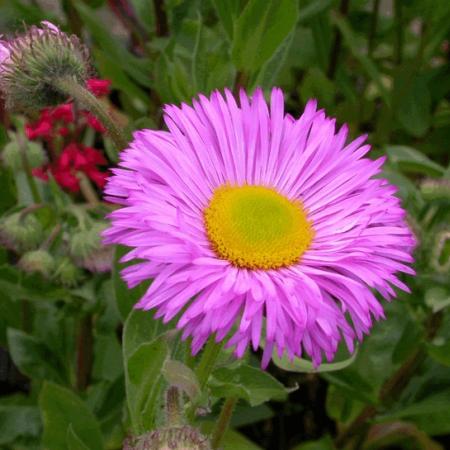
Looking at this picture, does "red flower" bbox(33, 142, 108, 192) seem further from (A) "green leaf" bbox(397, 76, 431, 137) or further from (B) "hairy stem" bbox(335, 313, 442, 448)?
(A) "green leaf" bbox(397, 76, 431, 137)

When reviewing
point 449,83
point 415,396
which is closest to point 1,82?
point 415,396

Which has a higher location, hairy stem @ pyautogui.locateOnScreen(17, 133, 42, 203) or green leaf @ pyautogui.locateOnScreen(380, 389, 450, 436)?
hairy stem @ pyautogui.locateOnScreen(17, 133, 42, 203)

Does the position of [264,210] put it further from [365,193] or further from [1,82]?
[1,82]

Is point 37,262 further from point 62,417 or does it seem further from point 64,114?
point 64,114

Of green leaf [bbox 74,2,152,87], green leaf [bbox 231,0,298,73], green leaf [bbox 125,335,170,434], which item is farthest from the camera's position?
green leaf [bbox 74,2,152,87]

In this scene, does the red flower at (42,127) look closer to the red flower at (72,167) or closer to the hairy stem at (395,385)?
the red flower at (72,167)

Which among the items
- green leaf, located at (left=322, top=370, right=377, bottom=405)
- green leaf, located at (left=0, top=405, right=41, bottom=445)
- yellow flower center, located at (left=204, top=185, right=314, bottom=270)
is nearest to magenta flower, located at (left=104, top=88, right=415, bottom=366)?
yellow flower center, located at (left=204, top=185, right=314, bottom=270)
